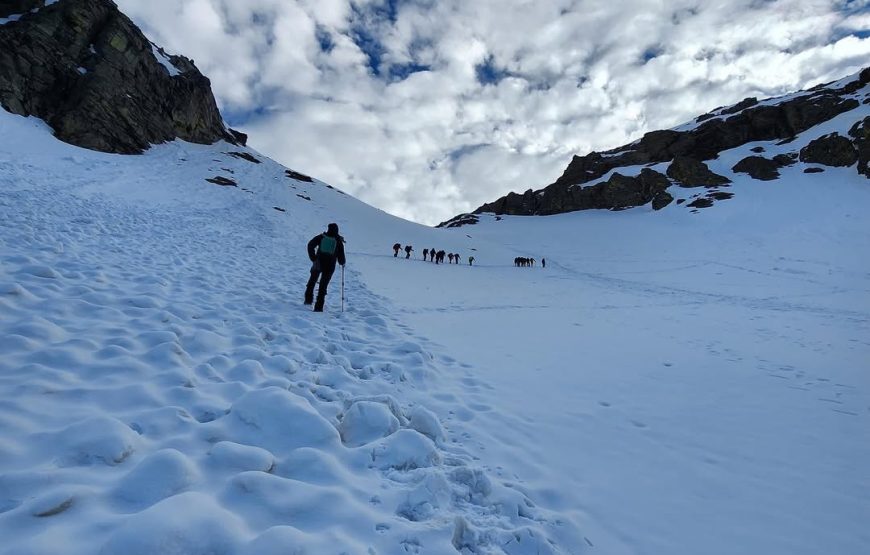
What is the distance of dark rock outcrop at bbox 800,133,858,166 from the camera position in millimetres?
63987

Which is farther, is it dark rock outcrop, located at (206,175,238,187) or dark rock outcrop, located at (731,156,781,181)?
dark rock outcrop, located at (731,156,781,181)

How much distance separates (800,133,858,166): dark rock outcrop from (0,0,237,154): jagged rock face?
314 ft

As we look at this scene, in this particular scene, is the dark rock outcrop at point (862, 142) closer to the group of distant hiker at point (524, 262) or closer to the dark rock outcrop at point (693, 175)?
the dark rock outcrop at point (693, 175)

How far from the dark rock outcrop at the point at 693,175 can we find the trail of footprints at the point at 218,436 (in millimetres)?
80155

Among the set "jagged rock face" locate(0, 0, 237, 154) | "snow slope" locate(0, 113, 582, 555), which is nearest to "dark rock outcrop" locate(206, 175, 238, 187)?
"jagged rock face" locate(0, 0, 237, 154)

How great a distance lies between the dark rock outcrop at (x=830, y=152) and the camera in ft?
210

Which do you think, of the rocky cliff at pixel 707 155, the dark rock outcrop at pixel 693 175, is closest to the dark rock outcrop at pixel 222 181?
the rocky cliff at pixel 707 155

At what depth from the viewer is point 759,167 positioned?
70625mm

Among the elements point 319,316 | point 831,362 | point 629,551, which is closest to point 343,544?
point 629,551

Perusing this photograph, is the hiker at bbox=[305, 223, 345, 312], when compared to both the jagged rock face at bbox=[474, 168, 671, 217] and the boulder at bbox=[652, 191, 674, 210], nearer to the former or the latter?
the boulder at bbox=[652, 191, 674, 210]

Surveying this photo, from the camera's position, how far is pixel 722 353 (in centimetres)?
894

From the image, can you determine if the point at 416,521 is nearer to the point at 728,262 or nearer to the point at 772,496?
the point at 772,496

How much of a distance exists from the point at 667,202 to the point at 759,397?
2824 inches

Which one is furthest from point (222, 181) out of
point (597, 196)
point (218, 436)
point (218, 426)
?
point (597, 196)
